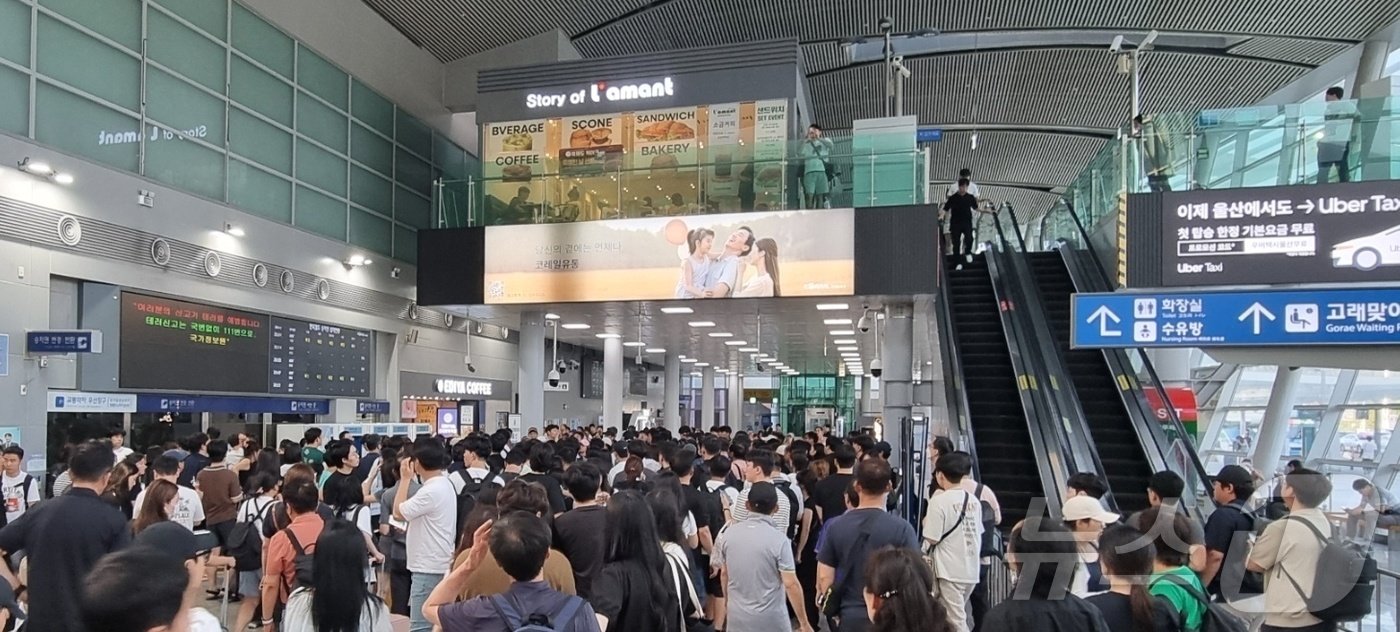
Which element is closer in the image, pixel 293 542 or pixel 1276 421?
pixel 293 542

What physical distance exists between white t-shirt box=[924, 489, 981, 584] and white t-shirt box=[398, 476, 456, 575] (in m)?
2.69

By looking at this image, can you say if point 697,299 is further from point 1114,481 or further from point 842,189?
point 1114,481

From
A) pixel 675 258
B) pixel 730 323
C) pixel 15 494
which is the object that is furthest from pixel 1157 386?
pixel 15 494

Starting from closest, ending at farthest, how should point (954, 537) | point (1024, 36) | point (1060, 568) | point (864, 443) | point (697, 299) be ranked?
1. point (1060, 568)
2. point (954, 537)
3. point (864, 443)
4. point (697, 299)
5. point (1024, 36)

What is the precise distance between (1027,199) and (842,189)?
25.9 m

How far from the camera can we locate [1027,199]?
37.2 metres

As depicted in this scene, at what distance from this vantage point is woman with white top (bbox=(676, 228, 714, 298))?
1382 cm

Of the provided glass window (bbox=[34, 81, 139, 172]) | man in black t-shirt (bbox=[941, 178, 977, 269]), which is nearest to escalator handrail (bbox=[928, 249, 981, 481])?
man in black t-shirt (bbox=[941, 178, 977, 269])

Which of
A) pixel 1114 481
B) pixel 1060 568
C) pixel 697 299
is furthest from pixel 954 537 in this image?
pixel 697 299

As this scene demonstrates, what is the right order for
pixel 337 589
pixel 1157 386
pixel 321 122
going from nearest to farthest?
pixel 337 589 < pixel 1157 386 < pixel 321 122

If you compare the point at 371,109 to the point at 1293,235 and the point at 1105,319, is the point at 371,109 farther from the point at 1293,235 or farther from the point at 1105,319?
the point at 1105,319

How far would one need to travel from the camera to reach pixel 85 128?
11430mm

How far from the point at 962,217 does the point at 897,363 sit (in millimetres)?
2602

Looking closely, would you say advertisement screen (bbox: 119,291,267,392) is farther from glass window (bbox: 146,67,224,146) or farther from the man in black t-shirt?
the man in black t-shirt
